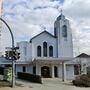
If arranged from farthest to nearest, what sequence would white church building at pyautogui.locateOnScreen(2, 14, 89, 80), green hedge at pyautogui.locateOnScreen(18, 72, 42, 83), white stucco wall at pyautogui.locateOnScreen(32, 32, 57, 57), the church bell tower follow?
1. the church bell tower
2. white stucco wall at pyautogui.locateOnScreen(32, 32, 57, 57)
3. white church building at pyautogui.locateOnScreen(2, 14, 89, 80)
4. green hedge at pyautogui.locateOnScreen(18, 72, 42, 83)

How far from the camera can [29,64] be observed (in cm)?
5625

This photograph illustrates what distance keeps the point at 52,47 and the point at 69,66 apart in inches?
203

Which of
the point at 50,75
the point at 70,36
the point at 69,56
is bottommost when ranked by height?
the point at 50,75

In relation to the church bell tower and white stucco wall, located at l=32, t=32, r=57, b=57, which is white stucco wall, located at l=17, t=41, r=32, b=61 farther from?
the church bell tower

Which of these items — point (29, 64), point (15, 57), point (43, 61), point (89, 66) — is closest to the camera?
point (15, 57)

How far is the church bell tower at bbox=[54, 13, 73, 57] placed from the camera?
188ft

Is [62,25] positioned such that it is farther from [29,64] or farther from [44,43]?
[29,64]

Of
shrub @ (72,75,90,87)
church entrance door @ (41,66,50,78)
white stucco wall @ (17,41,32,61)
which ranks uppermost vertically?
white stucco wall @ (17,41,32,61)

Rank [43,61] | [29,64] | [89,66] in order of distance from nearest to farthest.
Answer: [43,61] → [29,64] → [89,66]

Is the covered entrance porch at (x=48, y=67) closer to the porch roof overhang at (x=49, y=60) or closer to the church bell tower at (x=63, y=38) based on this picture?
the porch roof overhang at (x=49, y=60)

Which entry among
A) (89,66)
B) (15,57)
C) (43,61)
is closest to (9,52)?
(15,57)

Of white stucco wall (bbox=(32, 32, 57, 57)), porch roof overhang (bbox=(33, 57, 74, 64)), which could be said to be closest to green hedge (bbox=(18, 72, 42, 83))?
porch roof overhang (bbox=(33, 57, 74, 64))

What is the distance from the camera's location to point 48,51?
56906 mm

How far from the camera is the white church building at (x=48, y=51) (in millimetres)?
55688
